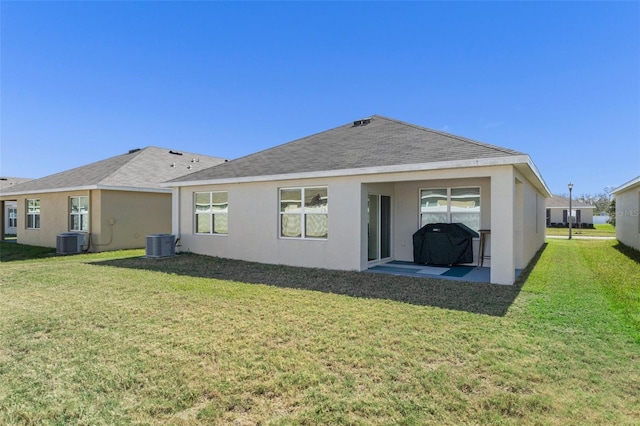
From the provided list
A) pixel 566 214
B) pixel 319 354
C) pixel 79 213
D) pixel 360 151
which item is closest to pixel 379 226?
pixel 360 151

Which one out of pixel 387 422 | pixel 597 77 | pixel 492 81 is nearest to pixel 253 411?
pixel 387 422

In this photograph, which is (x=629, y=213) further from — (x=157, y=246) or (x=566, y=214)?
(x=566, y=214)

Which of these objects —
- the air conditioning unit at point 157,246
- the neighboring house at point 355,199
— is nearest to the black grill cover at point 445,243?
the neighboring house at point 355,199

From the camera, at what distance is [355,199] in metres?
9.41

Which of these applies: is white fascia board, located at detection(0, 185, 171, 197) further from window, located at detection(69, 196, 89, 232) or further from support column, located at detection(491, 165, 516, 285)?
support column, located at detection(491, 165, 516, 285)

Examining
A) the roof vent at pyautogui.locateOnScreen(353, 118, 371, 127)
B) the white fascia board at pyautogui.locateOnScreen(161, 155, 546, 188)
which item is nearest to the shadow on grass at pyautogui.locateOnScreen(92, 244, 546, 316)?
the white fascia board at pyautogui.locateOnScreen(161, 155, 546, 188)

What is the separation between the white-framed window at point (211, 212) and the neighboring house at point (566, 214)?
42.4 m

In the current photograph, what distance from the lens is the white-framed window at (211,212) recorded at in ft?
40.3

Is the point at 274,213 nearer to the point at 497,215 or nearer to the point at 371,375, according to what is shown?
the point at 497,215

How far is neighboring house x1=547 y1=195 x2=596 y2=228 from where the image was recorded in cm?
4159

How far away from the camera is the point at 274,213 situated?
1092 centimetres

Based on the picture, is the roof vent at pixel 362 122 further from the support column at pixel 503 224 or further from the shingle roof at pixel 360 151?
the support column at pixel 503 224

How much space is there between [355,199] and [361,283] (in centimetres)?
250

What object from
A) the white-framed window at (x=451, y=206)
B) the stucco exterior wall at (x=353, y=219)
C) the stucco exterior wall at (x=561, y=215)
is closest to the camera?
the stucco exterior wall at (x=353, y=219)
